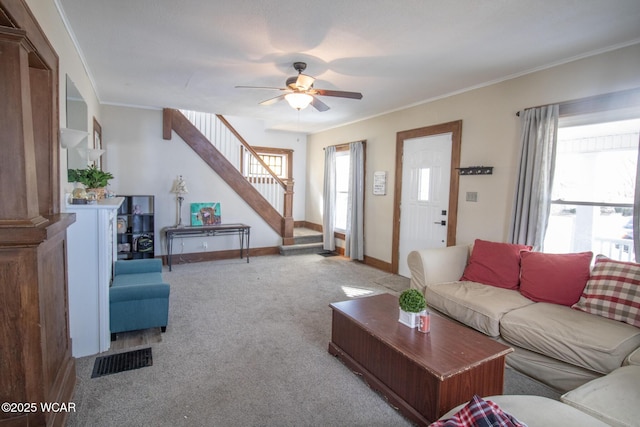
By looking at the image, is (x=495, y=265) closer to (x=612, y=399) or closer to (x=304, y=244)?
(x=612, y=399)

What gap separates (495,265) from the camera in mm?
3184

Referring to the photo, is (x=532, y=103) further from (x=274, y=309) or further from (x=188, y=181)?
(x=188, y=181)

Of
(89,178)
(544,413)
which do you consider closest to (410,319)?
(544,413)

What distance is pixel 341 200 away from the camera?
6.60 m

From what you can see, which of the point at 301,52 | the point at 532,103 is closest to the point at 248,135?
the point at 301,52

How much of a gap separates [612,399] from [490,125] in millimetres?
2997

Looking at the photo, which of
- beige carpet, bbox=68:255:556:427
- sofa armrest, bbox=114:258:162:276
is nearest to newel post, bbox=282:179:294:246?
beige carpet, bbox=68:255:556:427

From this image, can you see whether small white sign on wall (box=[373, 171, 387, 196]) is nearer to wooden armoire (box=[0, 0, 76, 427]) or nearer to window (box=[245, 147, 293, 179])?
window (box=[245, 147, 293, 179])

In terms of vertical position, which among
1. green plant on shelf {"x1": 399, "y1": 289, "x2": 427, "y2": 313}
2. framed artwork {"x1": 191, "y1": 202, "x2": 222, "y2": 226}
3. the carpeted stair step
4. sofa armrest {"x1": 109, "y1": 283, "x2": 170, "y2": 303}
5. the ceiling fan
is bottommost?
the carpeted stair step

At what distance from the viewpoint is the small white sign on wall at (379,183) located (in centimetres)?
534

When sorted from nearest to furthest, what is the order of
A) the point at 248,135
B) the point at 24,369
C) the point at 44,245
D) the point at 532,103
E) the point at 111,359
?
the point at 24,369
the point at 44,245
the point at 111,359
the point at 532,103
the point at 248,135

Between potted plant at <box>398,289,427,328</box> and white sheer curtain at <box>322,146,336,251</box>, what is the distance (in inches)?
169

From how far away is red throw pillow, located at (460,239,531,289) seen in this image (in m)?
3.08

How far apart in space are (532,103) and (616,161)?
3.05ft
